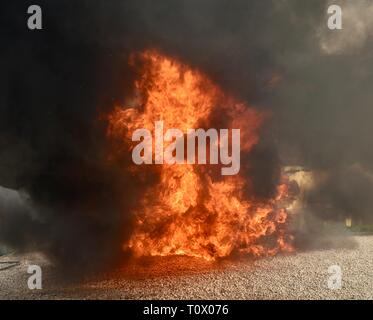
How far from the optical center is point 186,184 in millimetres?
17422

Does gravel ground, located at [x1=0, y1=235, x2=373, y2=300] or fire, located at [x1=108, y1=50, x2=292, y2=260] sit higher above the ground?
fire, located at [x1=108, y1=50, x2=292, y2=260]

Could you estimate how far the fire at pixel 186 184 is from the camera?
1703 centimetres

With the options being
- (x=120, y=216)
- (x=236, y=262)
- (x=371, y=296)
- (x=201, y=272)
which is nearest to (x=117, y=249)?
(x=120, y=216)

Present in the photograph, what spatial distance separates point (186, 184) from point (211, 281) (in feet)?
16.0

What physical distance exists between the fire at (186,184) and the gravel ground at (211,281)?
3.50 ft

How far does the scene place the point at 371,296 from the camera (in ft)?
43.2

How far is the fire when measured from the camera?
17031 mm

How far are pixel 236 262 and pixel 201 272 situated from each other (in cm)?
247

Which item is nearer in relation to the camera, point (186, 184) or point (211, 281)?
point (211, 281)

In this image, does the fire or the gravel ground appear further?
the fire

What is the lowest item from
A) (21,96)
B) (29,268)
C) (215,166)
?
(29,268)

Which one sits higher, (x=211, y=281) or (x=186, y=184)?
(x=186, y=184)

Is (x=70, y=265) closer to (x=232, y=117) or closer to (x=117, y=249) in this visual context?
(x=117, y=249)

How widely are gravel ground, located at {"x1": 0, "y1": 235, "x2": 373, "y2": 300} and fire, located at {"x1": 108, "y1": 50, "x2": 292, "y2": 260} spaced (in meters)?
1.07
